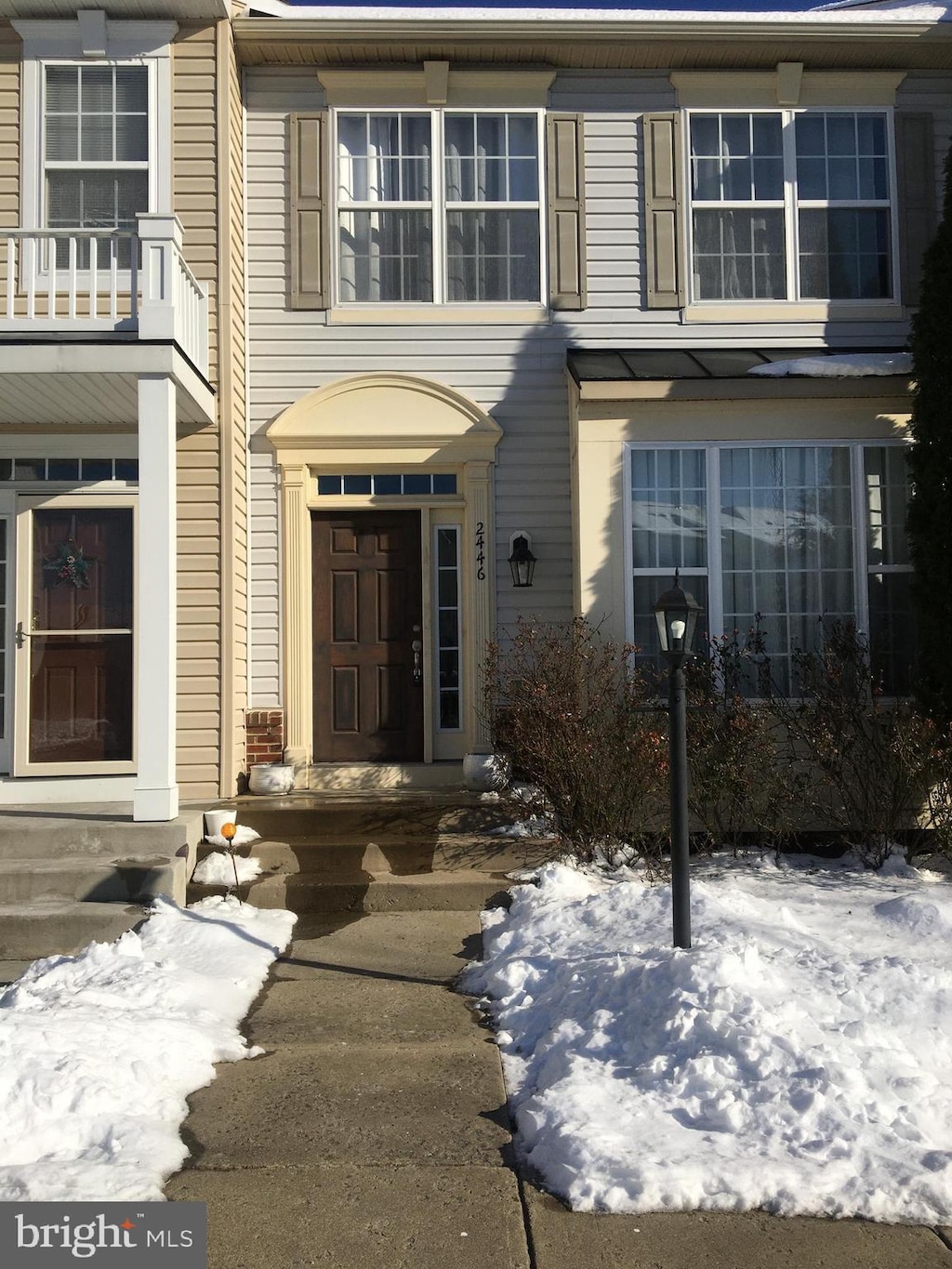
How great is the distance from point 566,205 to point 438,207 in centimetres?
105

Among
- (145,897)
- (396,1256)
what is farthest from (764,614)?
(396,1256)

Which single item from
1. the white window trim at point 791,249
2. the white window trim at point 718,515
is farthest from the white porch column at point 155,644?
the white window trim at point 791,249

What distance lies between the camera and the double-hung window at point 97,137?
8188 millimetres

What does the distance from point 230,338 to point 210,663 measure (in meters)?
2.47

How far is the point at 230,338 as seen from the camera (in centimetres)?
814

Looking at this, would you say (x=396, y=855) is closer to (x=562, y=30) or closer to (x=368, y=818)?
(x=368, y=818)

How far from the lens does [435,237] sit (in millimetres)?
8750

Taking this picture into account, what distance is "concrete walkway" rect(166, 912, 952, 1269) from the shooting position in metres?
2.89

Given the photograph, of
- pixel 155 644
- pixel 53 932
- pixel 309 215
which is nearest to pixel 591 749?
pixel 155 644

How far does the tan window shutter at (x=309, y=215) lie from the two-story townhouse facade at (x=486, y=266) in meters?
0.02

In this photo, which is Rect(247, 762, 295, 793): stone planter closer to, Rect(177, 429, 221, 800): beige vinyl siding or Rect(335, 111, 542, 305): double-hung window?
Rect(177, 429, 221, 800): beige vinyl siding

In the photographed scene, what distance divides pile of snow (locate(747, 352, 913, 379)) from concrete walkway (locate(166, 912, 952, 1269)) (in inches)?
203

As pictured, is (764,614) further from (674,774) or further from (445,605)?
(674,774)

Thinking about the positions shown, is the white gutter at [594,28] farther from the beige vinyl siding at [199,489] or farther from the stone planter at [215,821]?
the stone planter at [215,821]
